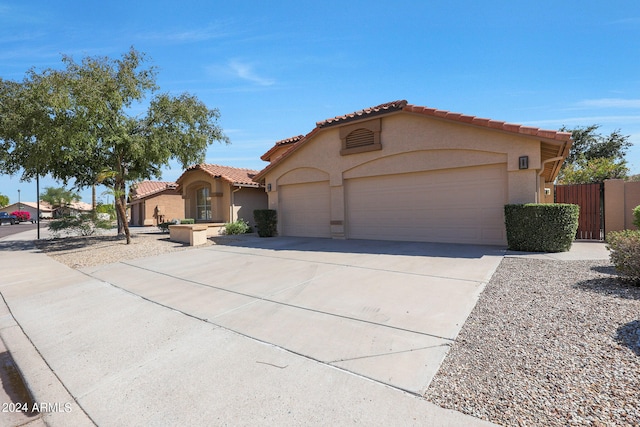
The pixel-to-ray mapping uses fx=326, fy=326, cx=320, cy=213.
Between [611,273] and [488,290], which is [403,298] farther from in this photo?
[611,273]

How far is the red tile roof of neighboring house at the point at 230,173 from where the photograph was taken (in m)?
18.5

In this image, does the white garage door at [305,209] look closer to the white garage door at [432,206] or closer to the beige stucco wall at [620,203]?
the white garage door at [432,206]

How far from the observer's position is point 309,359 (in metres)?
3.54

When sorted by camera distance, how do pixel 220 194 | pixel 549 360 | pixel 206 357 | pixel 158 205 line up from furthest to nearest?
pixel 158 205
pixel 220 194
pixel 206 357
pixel 549 360

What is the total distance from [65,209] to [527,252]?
2569cm

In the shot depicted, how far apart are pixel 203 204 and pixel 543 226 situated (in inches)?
738

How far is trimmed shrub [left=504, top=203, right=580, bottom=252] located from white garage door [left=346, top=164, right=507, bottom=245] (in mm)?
1093

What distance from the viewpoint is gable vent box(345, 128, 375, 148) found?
12671 mm

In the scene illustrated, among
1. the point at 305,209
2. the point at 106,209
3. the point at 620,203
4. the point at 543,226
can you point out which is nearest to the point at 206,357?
the point at 543,226

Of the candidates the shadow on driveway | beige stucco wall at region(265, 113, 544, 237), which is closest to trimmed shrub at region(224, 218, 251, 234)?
beige stucco wall at region(265, 113, 544, 237)

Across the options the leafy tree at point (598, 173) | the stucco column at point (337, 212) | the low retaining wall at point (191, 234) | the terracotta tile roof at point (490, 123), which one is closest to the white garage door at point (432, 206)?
the stucco column at point (337, 212)

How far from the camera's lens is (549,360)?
316 cm

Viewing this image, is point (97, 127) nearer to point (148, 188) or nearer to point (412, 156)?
point (412, 156)

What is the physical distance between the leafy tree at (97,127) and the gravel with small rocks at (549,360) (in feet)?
48.0
